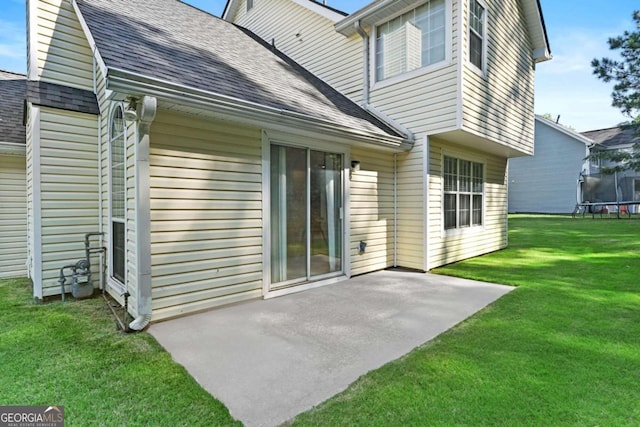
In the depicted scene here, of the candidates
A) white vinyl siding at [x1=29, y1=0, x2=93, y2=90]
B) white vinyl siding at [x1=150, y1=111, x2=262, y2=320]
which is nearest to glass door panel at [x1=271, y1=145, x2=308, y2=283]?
white vinyl siding at [x1=150, y1=111, x2=262, y2=320]

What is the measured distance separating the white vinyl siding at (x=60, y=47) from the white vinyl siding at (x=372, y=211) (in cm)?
435

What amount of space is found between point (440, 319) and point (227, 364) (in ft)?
7.69

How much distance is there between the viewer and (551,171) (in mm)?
21438

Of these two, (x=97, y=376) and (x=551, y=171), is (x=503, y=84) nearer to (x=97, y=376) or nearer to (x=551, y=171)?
(x=97, y=376)

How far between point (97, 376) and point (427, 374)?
250cm

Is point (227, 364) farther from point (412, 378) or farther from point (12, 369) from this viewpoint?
point (12, 369)

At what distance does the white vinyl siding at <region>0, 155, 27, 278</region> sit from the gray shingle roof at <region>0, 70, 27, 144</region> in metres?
0.39

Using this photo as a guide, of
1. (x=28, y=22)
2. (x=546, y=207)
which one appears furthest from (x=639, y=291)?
(x=546, y=207)

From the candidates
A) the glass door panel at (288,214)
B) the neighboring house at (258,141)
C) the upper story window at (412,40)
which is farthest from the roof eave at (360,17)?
the glass door panel at (288,214)

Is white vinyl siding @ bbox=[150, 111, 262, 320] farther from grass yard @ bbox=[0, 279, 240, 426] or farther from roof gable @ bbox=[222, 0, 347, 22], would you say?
roof gable @ bbox=[222, 0, 347, 22]

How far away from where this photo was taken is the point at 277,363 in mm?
2684

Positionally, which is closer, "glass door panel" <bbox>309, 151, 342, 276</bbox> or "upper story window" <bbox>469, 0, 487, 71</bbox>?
"glass door panel" <bbox>309, 151, 342, 276</bbox>

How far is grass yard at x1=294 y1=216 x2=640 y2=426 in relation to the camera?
1.96 m

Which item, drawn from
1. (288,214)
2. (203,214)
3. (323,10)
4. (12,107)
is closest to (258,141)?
(288,214)
